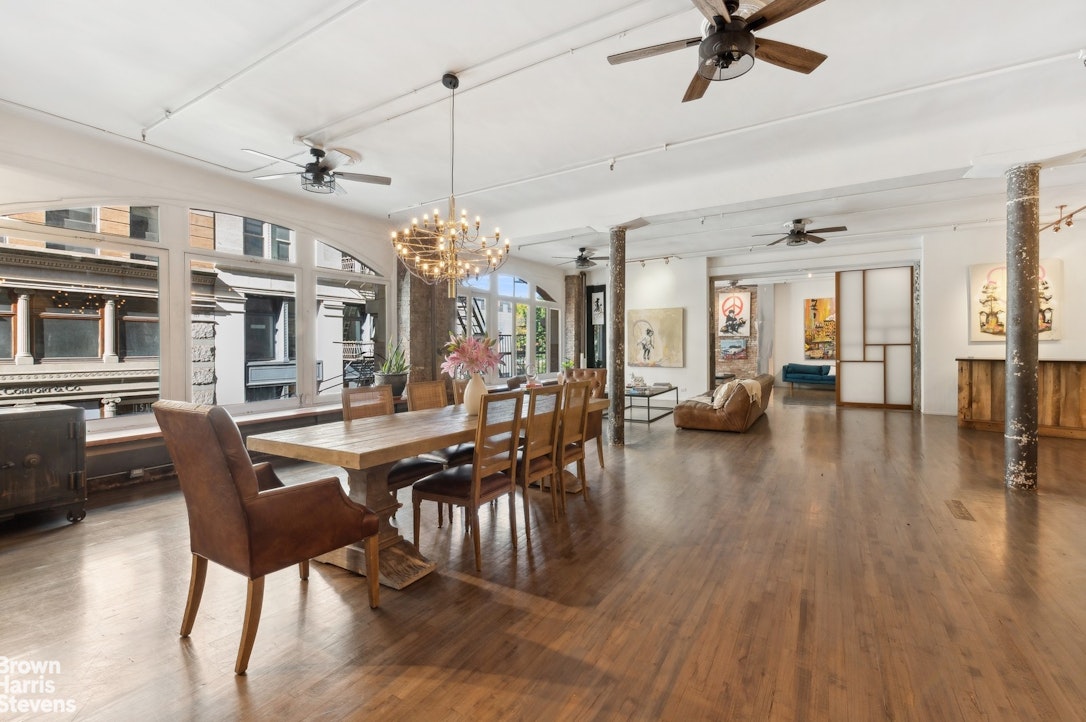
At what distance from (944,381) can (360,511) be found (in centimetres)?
949

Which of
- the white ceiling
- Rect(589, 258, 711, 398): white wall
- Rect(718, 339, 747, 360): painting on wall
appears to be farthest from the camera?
Rect(718, 339, 747, 360): painting on wall

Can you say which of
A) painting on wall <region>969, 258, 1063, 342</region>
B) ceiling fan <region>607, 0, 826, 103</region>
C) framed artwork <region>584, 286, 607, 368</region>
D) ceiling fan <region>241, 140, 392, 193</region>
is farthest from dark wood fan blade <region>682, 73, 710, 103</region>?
framed artwork <region>584, 286, 607, 368</region>

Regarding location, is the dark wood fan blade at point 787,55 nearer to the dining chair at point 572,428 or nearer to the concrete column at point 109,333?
the dining chair at point 572,428

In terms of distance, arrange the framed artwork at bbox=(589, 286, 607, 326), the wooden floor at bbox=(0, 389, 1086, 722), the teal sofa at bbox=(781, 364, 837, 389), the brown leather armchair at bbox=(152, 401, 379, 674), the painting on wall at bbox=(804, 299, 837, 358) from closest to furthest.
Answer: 1. the wooden floor at bbox=(0, 389, 1086, 722)
2. the brown leather armchair at bbox=(152, 401, 379, 674)
3. the framed artwork at bbox=(589, 286, 607, 326)
4. the teal sofa at bbox=(781, 364, 837, 389)
5. the painting on wall at bbox=(804, 299, 837, 358)

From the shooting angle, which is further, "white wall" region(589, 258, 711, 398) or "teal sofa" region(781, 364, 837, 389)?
"teal sofa" region(781, 364, 837, 389)

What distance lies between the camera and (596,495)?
167 inches

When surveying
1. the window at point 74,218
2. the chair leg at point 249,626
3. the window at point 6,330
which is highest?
the window at point 74,218

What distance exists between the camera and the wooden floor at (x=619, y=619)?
1776 millimetres

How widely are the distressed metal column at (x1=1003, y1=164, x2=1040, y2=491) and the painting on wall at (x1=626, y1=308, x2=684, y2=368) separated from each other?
6183mm

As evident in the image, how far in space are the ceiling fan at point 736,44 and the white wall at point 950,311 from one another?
7422 millimetres

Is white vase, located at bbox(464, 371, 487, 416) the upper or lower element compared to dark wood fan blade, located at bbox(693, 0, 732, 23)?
lower

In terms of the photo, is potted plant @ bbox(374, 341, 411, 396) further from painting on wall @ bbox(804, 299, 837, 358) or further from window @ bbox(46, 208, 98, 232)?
painting on wall @ bbox(804, 299, 837, 358)

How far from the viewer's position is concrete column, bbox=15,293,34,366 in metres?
4.14

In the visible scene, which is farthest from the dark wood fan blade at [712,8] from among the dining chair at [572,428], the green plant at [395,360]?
the green plant at [395,360]
